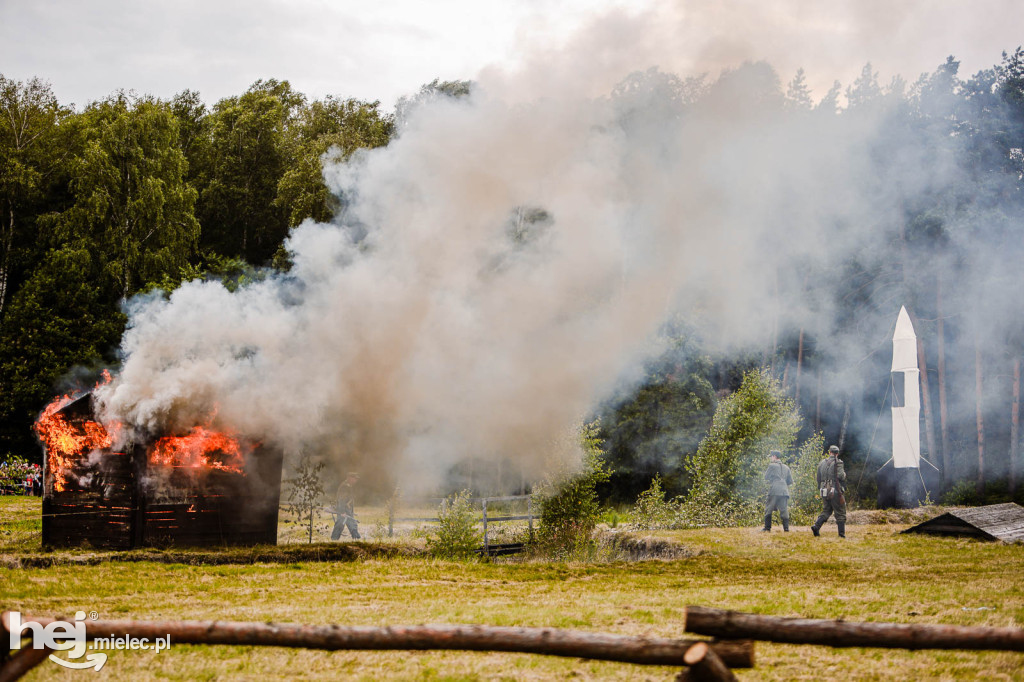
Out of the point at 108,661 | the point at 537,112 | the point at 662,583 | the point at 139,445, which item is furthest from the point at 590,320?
the point at 108,661

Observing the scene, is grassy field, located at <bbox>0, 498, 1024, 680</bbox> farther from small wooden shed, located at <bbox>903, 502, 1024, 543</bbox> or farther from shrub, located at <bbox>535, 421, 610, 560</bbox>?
shrub, located at <bbox>535, 421, 610, 560</bbox>

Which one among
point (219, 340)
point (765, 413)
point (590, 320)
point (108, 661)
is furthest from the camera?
point (765, 413)

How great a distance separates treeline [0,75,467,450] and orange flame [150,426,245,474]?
14.0 meters

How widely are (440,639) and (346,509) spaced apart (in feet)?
42.0

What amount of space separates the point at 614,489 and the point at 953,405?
14.1 m

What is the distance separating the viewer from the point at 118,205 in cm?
→ 3419

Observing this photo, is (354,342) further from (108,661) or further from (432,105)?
(108,661)

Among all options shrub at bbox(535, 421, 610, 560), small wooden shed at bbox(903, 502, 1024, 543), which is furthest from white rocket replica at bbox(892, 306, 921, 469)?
shrub at bbox(535, 421, 610, 560)

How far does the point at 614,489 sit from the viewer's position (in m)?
36.8

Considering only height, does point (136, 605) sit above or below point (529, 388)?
below

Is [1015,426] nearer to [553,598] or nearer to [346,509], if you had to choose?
[346,509]

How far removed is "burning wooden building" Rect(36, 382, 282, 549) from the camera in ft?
48.0

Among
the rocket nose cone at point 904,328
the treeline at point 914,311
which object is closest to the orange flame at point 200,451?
the treeline at point 914,311

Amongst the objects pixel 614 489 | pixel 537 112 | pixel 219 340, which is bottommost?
pixel 614 489
